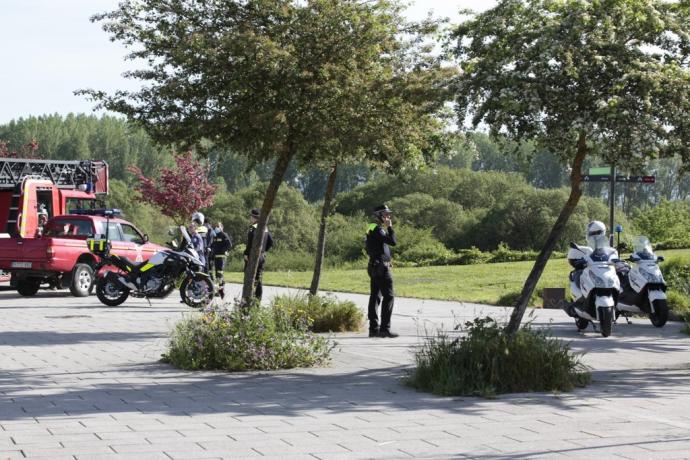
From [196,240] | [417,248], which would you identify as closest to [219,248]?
[196,240]

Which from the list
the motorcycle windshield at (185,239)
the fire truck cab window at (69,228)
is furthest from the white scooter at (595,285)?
the fire truck cab window at (69,228)

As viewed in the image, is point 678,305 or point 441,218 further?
point 441,218

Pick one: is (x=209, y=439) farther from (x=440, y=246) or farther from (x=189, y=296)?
(x=440, y=246)

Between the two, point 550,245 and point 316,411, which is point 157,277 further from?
point 316,411

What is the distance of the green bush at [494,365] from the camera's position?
28.6 feet

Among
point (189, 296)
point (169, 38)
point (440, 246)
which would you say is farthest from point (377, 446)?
point (440, 246)

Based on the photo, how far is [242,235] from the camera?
52031mm

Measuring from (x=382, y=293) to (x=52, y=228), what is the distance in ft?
38.7

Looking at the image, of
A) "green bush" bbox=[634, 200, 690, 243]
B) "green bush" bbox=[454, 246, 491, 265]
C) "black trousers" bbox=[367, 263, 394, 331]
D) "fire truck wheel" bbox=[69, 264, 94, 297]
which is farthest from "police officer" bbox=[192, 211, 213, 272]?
"green bush" bbox=[634, 200, 690, 243]

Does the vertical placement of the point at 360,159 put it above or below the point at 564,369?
above

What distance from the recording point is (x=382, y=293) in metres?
14.1

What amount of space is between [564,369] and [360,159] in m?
5.71

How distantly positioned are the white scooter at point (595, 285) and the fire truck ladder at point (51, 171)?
16.3m

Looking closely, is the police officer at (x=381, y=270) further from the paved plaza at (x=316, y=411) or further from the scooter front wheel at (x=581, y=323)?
the scooter front wheel at (x=581, y=323)
